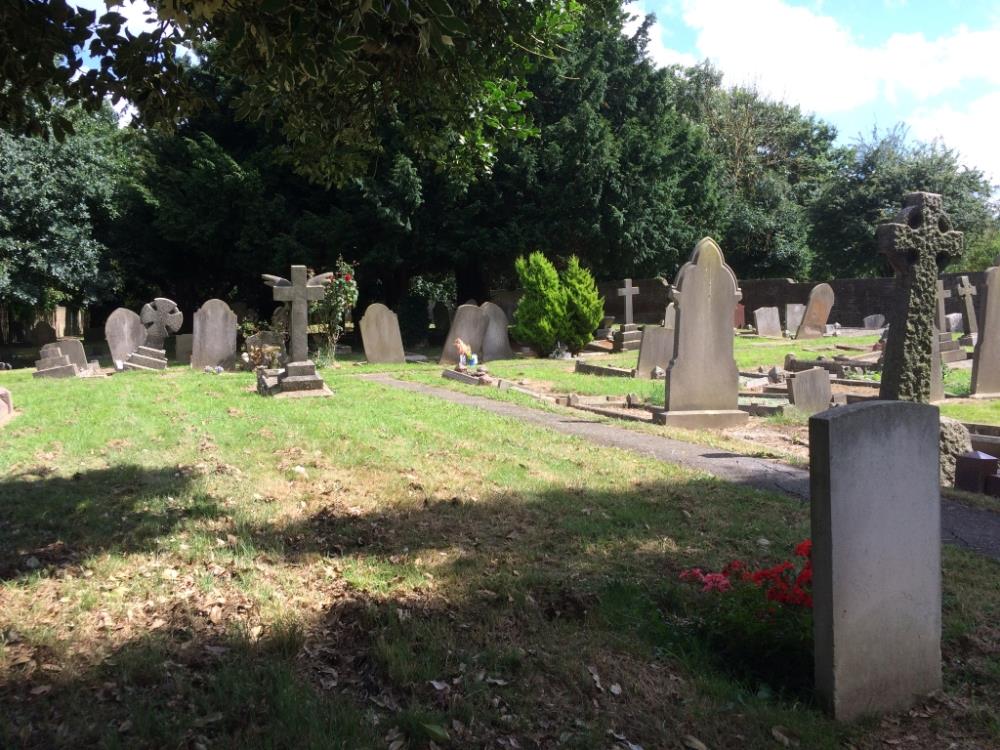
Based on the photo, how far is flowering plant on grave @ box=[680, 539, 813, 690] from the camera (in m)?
3.49

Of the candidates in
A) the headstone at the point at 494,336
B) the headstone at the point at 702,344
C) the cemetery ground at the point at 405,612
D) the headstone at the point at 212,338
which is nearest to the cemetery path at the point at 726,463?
the cemetery ground at the point at 405,612

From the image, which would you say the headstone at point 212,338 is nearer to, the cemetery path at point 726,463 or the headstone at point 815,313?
the cemetery path at point 726,463

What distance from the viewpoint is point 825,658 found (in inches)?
125

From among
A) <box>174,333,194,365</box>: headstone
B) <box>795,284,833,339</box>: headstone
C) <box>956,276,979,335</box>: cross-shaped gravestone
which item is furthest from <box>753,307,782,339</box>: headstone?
<box>174,333,194,365</box>: headstone

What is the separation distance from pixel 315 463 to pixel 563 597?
3565mm

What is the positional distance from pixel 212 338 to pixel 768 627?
1675 centimetres

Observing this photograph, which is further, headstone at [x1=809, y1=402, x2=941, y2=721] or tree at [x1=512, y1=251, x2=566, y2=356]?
tree at [x1=512, y1=251, x2=566, y2=356]

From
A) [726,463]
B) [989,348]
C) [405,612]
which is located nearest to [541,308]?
[989,348]

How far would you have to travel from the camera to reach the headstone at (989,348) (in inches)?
500

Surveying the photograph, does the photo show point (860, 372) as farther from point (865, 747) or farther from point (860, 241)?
point (860, 241)

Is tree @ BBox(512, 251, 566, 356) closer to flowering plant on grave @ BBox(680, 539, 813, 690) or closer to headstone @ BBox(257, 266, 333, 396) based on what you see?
headstone @ BBox(257, 266, 333, 396)

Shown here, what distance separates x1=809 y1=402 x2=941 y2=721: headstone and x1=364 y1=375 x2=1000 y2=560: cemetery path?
6.92 feet

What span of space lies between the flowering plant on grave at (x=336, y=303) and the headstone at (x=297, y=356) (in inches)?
182

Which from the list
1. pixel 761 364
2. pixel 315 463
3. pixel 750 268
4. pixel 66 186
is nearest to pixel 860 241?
pixel 750 268
